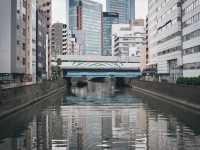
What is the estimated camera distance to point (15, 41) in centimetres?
10938

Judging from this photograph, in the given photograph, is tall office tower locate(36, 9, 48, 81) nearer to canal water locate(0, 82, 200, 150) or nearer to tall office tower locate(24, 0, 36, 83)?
tall office tower locate(24, 0, 36, 83)

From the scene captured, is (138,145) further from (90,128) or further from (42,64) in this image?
(42,64)

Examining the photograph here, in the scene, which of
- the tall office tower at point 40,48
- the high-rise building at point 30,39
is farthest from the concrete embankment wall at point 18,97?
the tall office tower at point 40,48

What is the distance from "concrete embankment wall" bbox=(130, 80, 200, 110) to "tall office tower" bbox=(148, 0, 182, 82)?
899 cm

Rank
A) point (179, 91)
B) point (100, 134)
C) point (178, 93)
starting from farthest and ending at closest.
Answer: point (178, 93)
point (179, 91)
point (100, 134)

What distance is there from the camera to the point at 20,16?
115438 mm

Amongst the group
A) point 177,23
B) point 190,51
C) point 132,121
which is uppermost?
point 177,23

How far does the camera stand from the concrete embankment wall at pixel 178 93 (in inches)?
2753

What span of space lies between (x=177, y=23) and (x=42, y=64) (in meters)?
58.3

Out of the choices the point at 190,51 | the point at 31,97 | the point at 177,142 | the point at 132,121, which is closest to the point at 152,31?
the point at 190,51

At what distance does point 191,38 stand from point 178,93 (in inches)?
873

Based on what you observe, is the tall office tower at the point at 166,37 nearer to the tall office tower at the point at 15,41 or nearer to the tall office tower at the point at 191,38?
the tall office tower at the point at 191,38

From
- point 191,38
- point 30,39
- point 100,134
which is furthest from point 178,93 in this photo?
point 30,39

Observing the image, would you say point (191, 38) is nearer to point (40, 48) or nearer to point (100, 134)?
point (40, 48)
